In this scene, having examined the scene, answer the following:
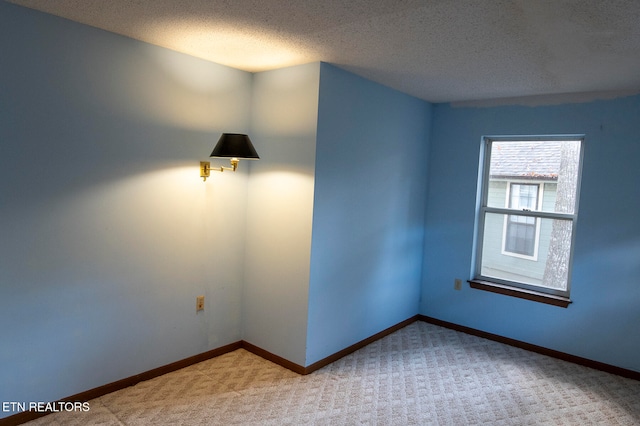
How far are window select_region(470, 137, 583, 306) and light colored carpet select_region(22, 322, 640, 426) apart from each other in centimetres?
73

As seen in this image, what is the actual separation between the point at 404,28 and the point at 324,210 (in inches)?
55.5

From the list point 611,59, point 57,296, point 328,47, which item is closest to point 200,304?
point 57,296

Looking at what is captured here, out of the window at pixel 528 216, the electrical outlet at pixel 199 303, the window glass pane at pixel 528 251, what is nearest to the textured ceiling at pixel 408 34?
the window at pixel 528 216

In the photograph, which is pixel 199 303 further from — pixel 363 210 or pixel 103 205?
pixel 363 210

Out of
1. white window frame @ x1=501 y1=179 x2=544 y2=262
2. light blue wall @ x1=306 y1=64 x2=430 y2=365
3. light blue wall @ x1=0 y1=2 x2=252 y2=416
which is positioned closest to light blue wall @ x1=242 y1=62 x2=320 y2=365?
light blue wall @ x1=306 y1=64 x2=430 y2=365

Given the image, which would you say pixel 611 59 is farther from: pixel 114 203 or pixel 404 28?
pixel 114 203

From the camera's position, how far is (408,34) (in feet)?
7.50

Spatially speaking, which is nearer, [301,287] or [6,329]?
[6,329]

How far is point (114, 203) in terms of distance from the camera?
264cm

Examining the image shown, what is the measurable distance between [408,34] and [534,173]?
2285 millimetres

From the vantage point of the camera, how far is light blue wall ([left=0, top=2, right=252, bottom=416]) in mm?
2260

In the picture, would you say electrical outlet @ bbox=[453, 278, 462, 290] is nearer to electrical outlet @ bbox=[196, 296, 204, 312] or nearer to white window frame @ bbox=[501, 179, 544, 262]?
white window frame @ bbox=[501, 179, 544, 262]

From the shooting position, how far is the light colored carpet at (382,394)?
254 centimetres

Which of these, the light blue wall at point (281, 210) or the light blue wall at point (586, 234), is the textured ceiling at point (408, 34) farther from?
the light blue wall at point (586, 234)
